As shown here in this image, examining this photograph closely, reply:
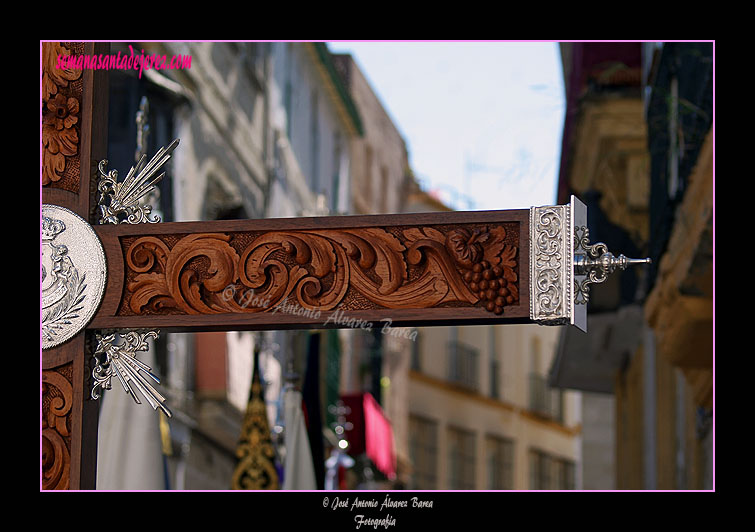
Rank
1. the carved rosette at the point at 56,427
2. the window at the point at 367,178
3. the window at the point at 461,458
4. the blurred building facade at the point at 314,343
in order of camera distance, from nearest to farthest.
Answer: the carved rosette at the point at 56,427 < the blurred building facade at the point at 314,343 < the window at the point at 367,178 < the window at the point at 461,458

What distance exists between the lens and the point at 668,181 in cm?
1030

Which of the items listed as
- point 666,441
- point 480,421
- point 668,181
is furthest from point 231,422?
point 480,421

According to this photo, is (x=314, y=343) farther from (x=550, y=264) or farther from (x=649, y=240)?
(x=550, y=264)

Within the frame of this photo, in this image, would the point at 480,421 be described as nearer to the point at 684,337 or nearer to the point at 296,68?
the point at 296,68

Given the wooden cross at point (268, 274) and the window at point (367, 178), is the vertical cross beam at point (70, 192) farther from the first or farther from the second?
the window at point (367, 178)

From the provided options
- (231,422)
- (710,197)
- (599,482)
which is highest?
(710,197)

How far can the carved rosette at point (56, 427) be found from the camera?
529 cm

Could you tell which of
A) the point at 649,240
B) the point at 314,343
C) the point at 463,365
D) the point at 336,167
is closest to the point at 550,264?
the point at 314,343

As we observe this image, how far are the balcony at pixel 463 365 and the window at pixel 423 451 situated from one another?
1.55 meters

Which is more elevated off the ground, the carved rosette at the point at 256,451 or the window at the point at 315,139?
the window at the point at 315,139

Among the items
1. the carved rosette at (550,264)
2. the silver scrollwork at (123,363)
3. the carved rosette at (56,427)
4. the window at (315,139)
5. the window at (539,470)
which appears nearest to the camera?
the carved rosette at (550,264)

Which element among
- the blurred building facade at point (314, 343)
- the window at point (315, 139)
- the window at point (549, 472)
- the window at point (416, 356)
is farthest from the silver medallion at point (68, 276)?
the window at point (549, 472)

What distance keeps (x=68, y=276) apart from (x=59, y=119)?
2.10ft

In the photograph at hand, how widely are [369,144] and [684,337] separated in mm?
21660
